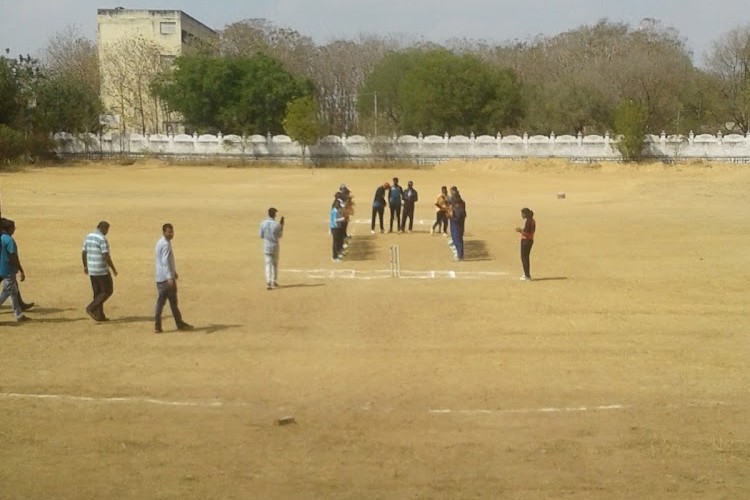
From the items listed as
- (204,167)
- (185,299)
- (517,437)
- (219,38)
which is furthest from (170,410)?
(219,38)

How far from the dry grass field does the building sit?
55.5 meters

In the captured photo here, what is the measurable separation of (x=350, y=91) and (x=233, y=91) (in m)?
25.6

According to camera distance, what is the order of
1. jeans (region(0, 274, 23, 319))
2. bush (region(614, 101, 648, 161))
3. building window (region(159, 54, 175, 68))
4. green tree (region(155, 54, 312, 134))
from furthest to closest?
building window (region(159, 54, 175, 68)), green tree (region(155, 54, 312, 134)), bush (region(614, 101, 648, 161)), jeans (region(0, 274, 23, 319))

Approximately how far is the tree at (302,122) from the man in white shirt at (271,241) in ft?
151

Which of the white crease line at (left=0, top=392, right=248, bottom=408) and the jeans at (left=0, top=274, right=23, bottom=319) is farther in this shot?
the jeans at (left=0, top=274, right=23, bottom=319)

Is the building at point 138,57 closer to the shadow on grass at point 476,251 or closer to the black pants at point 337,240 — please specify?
the shadow on grass at point 476,251

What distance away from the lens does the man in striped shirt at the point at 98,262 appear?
14.4 meters

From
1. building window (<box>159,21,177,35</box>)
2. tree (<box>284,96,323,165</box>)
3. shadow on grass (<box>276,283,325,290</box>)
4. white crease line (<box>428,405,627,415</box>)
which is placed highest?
building window (<box>159,21,177,35</box>)

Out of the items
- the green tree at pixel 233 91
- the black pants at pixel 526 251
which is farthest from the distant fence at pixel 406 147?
the black pants at pixel 526 251

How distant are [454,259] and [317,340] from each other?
32.4ft

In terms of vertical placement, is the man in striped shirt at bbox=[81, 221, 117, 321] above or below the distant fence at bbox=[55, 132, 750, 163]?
below

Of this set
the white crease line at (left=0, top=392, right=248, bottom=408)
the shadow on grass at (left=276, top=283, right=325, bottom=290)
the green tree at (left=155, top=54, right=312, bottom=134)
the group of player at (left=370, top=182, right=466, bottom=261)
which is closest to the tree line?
the green tree at (left=155, top=54, right=312, bottom=134)

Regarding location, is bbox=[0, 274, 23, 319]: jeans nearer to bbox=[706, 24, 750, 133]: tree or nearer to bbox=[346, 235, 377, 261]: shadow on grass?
bbox=[346, 235, 377, 261]: shadow on grass

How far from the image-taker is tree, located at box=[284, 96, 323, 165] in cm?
6378
